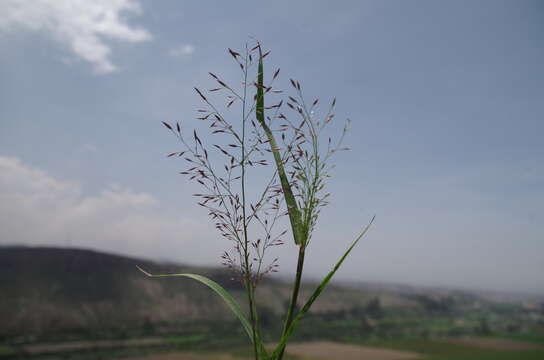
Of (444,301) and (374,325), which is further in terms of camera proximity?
(444,301)

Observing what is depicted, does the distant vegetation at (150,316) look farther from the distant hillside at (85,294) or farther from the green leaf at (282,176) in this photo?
the green leaf at (282,176)

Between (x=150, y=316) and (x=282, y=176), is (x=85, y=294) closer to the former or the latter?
(x=150, y=316)

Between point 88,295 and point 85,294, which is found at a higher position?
point 85,294

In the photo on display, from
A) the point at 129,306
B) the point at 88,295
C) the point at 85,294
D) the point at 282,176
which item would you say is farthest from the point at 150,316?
the point at 282,176

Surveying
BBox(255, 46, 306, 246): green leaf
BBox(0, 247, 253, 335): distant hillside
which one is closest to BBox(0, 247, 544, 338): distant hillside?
BBox(0, 247, 253, 335): distant hillside

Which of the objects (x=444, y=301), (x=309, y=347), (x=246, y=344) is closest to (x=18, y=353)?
(x=246, y=344)

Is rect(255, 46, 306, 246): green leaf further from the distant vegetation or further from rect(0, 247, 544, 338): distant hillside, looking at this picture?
rect(0, 247, 544, 338): distant hillside

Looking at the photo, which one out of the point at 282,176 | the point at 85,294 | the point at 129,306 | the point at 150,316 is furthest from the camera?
the point at 129,306

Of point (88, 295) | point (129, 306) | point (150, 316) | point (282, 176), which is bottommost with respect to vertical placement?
point (150, 316)

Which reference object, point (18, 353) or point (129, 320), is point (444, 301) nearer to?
point (129, 320)
